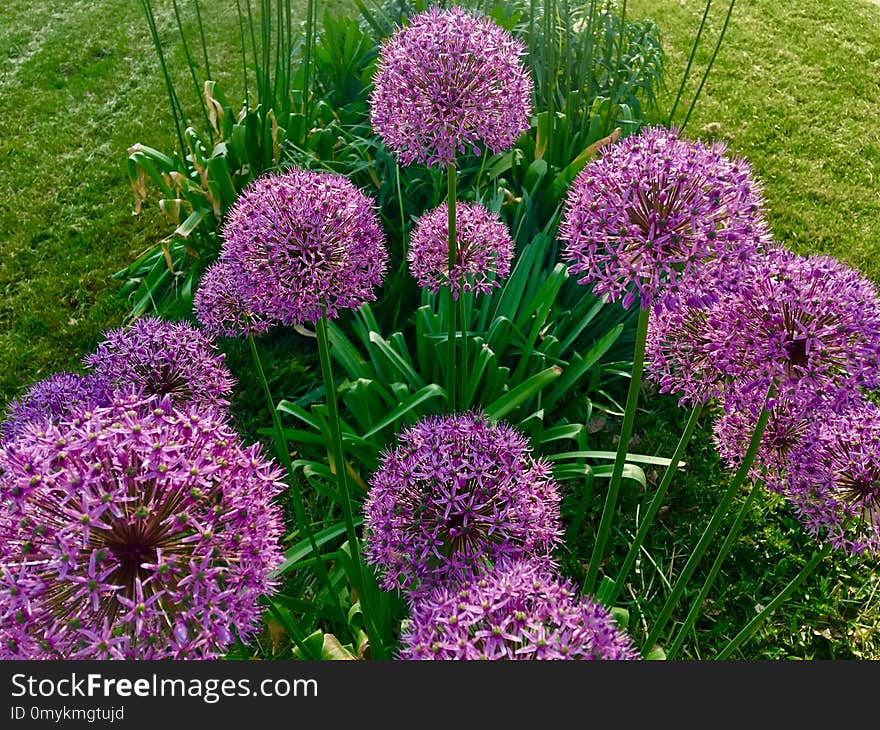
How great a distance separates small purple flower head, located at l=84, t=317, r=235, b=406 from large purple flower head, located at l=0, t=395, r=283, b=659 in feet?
1.80

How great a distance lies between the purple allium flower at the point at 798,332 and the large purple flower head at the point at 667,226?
9cm

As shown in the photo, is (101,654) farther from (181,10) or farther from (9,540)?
(181,10)

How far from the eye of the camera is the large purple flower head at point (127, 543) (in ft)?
4.13

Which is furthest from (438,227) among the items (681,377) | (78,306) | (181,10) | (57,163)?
(181,10)

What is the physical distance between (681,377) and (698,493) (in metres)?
2.05

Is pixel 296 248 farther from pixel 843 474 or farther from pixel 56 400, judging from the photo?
pixel 843 474

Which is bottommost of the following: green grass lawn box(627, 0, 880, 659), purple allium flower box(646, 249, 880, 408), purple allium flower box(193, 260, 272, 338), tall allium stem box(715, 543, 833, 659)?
green grass lawn box(627, 0, 880, 659)

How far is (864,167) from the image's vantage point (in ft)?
21.8

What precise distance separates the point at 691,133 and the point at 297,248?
5.99m

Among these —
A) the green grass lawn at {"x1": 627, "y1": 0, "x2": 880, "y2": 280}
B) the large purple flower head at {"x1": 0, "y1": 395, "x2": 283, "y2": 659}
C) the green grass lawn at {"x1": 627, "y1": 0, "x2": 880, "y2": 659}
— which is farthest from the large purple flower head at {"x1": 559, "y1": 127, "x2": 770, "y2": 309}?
the green grass lawn at {"x1": 627, "y1": 0, "x2": 880, "y2": 280}

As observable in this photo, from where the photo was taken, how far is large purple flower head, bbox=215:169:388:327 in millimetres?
1979

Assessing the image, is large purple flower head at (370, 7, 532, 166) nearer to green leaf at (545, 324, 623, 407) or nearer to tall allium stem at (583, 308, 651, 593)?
tall allium stem at (583, 308, 651, 593)

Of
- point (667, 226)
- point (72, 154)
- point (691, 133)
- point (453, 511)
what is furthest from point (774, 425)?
point (72, 154)

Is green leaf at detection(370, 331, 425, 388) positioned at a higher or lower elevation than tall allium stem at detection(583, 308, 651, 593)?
lower
